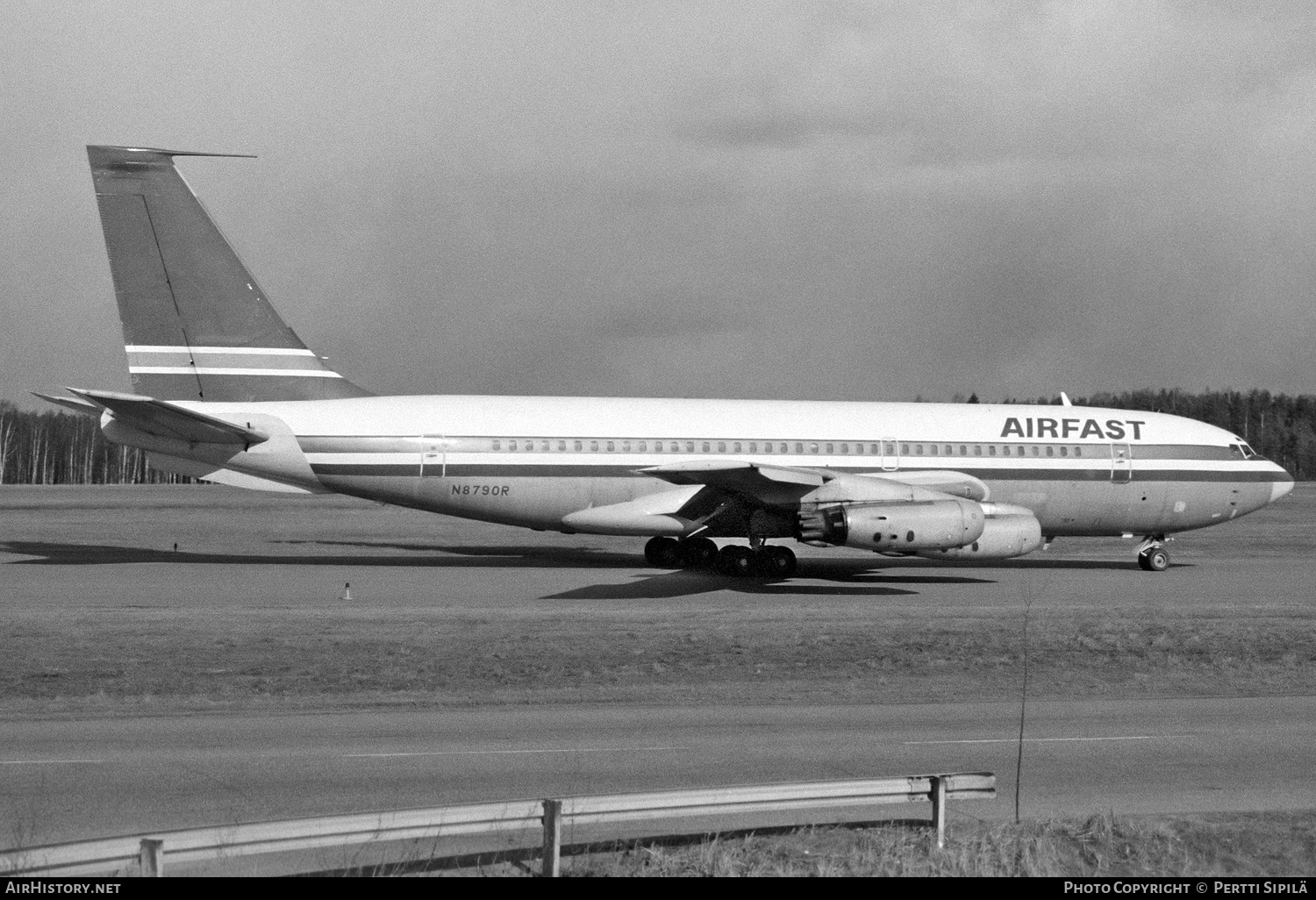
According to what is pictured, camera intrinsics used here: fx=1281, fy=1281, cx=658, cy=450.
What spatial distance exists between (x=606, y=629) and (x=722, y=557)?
10708 mm

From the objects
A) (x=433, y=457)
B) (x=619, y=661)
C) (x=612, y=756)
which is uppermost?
(x=433, y=457)

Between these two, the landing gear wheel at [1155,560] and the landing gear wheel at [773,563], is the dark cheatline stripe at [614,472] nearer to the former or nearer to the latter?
the landing gear wheel at [1155,560]

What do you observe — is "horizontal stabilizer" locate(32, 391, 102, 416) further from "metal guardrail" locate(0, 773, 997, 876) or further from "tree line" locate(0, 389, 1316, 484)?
"tree line" locate(0, 389, 1316, 484)

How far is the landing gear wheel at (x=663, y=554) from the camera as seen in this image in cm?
3228

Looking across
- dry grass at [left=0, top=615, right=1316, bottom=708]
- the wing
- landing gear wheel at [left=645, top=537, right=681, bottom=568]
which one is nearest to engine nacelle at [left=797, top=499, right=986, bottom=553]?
the wing

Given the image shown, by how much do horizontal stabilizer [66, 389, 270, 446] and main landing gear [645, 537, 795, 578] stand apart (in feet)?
32.8

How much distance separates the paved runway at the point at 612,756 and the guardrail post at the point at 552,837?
2752 mm

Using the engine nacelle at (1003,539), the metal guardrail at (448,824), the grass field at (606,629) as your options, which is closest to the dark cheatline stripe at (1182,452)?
the grass field at (606,629)

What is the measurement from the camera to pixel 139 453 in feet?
467

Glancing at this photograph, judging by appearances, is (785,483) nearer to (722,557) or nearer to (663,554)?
(722,557)

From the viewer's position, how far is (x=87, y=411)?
30.8 meters

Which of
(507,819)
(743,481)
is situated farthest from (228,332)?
(507,819)

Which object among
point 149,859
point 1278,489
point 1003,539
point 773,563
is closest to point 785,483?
point 773,563
